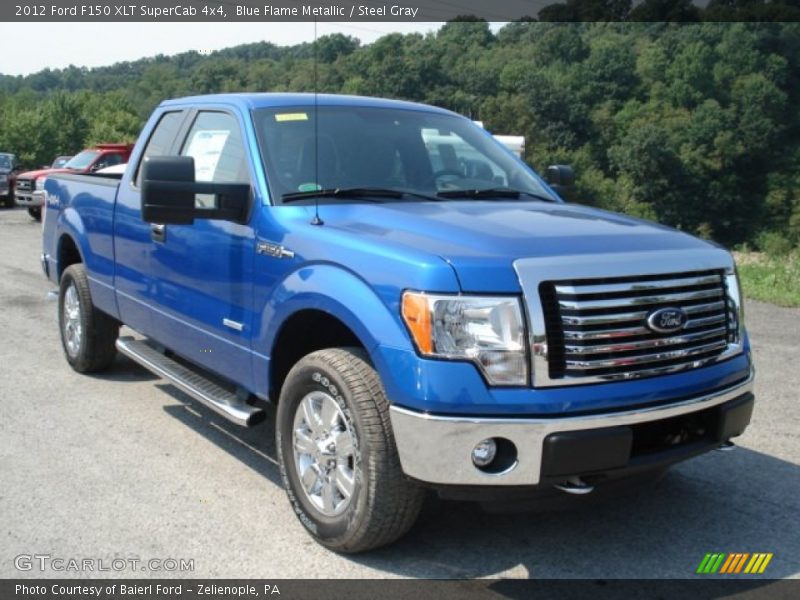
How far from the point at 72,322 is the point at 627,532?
15.3 ft

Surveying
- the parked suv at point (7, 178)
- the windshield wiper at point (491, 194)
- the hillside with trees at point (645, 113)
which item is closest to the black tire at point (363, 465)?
the windshield wiper at point (491, 194)

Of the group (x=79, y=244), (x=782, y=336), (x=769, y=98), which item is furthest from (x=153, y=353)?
(x=769, y=98)

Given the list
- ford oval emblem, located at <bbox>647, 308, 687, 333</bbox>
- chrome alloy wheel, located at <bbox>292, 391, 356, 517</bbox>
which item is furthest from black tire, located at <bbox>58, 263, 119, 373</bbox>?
ford oval emblem, located at <bbox>647, 308, 687, 333</bbox>

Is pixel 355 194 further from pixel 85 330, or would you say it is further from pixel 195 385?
pixel 85 330

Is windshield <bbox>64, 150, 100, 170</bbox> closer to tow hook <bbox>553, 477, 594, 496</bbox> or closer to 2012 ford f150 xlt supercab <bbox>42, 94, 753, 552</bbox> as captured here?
2012 ford f150 xlt supercab <bbox>42, 94, 753, 552</bbox>

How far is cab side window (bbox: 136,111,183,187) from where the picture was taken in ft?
18.1

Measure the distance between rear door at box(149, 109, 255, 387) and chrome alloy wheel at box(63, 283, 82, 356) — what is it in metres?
1.69

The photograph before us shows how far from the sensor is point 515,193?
476cm

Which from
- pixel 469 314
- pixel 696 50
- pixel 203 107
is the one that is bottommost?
pixel 469 314

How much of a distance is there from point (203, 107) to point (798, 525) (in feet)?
13.0

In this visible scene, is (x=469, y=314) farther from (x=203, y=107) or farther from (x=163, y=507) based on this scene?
(x=203, y=107)

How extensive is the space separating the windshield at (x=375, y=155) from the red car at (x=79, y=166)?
17550 mm

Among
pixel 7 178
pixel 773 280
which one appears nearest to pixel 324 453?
pixel 773 280

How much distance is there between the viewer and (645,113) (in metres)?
76.8
